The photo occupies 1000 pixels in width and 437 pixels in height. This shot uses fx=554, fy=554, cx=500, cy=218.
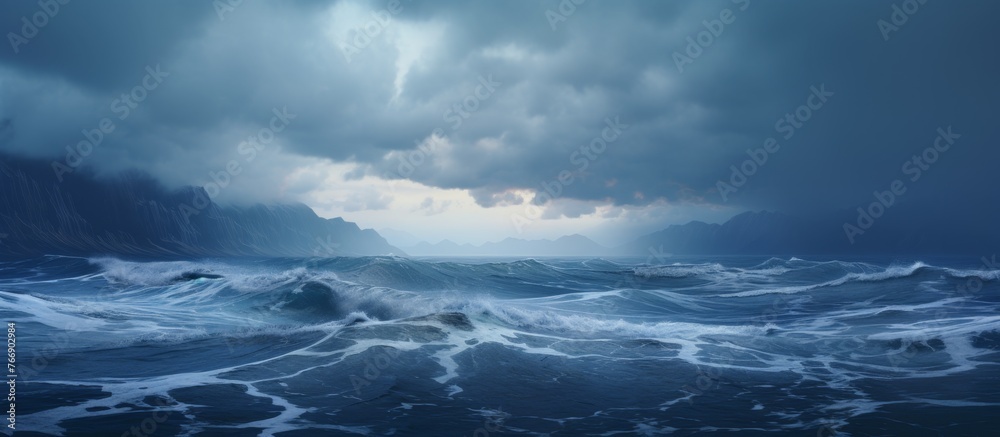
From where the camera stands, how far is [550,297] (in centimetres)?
3597

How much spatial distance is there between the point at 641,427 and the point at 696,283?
37.5 m

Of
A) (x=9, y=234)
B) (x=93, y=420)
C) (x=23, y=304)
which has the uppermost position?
(x=9, y=234)

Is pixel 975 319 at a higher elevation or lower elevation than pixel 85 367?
lower

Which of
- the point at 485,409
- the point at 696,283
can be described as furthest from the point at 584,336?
the point at 696,283

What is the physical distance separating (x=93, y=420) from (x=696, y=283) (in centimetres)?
4217

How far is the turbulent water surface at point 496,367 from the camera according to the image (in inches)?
392

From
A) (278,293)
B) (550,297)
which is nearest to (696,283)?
(550,297)

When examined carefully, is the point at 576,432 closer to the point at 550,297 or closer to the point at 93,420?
the point at 93,420

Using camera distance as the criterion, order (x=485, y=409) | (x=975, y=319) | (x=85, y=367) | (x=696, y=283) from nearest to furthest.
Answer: (x=485, y=409) < (x=85, y=367) < (x=975, y=319) < (x=696, y=283)

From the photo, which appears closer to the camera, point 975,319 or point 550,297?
point 975,319

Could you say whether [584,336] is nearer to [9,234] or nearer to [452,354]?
[452,354]

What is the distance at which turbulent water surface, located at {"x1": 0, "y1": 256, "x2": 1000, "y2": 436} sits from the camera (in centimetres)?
997

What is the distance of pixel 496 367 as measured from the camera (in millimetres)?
14625

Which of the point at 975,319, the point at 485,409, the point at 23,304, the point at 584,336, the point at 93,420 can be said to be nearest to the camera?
the point at 93,420
